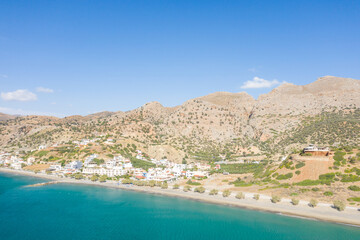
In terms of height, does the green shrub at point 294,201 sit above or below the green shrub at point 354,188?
below

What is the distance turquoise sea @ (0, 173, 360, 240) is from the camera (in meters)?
38.2

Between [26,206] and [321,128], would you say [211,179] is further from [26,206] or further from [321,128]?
[321,128]

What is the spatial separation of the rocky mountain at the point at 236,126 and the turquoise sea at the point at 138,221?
59.8 meters

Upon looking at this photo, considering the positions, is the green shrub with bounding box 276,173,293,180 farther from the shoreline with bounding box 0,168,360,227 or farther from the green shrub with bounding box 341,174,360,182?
the shoreline with bounding box 0,168,360,227

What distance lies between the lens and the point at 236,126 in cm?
15538

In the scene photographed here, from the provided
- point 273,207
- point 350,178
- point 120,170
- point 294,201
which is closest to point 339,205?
point 294,201

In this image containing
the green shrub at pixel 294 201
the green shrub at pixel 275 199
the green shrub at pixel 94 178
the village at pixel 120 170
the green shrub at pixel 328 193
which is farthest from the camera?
the village at pixel 120 170

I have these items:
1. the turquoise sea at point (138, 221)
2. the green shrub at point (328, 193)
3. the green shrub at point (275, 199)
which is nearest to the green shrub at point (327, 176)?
the green shrub at point (328, 193)

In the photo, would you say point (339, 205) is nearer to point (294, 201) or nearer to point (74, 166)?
point (294, 201)

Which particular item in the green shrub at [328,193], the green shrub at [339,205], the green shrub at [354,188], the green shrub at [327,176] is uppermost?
the green shrub at [327,176]

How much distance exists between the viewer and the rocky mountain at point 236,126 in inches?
4572

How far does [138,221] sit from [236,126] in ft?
396

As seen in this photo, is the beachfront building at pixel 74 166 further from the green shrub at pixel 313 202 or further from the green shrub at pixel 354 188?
the green shrub at pixel 354 188

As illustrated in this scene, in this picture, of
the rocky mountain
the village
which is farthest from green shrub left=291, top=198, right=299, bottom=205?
the rocky mountain
